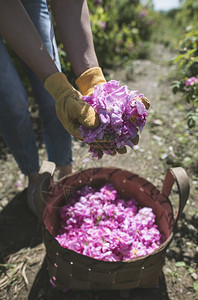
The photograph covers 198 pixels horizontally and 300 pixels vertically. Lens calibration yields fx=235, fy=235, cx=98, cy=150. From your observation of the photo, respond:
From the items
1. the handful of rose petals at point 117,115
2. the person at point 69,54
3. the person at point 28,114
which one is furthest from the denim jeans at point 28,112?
the handful of rose petals at point 117,115

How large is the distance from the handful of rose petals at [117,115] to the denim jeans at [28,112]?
632 mm

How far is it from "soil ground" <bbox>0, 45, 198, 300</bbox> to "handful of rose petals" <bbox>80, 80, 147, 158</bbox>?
0.96 ft

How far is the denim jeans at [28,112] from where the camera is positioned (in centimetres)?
143

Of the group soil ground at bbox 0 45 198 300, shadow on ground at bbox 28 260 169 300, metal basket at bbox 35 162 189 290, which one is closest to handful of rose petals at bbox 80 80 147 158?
soil ground at bbox 0 45 198 300

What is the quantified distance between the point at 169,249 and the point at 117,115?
4.01 ft

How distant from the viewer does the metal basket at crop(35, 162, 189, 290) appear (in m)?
1.13

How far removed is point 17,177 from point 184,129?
1997mm

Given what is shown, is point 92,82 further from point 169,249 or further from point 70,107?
point 169,249

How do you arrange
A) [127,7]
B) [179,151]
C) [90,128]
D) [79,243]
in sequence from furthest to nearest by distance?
[127,7], [179,151], [79,243], [90,128]

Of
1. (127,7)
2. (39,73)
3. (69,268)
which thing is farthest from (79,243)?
(127,7)

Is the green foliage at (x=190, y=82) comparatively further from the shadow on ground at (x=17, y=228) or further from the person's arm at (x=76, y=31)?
the shadow on ground at (x=17, y=228)

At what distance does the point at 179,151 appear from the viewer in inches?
101

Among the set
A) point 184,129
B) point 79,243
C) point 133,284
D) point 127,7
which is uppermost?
point 127,7

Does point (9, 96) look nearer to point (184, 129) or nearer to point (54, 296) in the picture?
point (54, 296)
